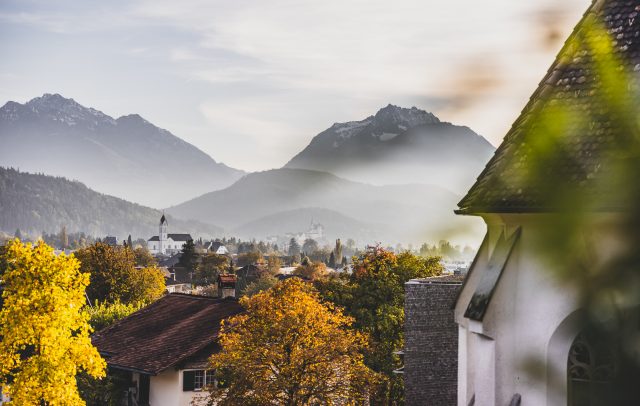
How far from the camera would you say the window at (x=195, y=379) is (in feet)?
102

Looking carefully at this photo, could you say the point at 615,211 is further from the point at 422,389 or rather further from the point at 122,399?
the point at 122,399

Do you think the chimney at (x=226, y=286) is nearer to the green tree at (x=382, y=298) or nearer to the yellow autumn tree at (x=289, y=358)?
the green tree at (x=382, y=298)

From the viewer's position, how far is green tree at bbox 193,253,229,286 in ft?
444

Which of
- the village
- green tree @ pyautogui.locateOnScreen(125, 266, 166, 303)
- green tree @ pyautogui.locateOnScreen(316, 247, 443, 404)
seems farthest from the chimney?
green tree @ pyautogui.locateOnScreen(125, 266, 166, 303)

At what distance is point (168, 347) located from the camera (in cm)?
3294

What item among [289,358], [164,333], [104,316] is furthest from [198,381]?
[104,316]

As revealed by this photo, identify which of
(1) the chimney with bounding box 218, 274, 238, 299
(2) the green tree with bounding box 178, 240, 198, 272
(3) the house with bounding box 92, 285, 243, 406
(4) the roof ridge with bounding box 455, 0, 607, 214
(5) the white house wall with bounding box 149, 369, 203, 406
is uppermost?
(2) the green tree with bounding box 178, 240, 198, 272

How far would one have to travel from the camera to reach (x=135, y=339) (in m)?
36.0

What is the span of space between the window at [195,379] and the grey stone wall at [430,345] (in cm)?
914

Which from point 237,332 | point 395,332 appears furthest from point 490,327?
point 395,332

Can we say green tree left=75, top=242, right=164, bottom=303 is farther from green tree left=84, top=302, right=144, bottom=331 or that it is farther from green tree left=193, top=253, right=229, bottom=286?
green tree left=193, top=253, right=229, bottom=286

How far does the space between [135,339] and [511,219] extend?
28951 mm

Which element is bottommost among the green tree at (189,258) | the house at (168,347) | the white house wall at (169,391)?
the white house wall at (169,391)

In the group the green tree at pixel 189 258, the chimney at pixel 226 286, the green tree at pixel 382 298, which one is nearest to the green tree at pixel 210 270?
the green tree at pixel 189 258
